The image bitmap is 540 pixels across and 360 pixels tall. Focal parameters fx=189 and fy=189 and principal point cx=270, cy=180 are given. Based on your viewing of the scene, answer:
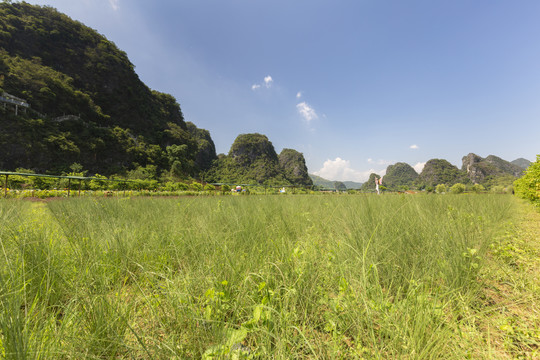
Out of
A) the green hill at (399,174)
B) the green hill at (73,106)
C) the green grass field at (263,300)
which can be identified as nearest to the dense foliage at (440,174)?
the green hill at (399,174)

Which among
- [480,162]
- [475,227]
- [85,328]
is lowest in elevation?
[85,328]

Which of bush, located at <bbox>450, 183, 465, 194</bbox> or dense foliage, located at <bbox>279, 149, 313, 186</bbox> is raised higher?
dense foliage, located at <bbox>279, 149, 313, 186</bbox>

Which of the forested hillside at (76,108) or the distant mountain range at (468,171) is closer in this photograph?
the forested hillside at (76,108)

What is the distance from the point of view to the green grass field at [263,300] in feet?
2.75

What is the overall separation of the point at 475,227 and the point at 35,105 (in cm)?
5487

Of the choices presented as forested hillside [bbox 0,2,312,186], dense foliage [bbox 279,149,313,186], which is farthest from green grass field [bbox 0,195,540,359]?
dense foliage [bbox 279,149,313,186]

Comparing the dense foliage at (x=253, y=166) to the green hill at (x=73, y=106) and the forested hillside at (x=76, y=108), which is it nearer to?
the forested hillside at (x=76, y=108)

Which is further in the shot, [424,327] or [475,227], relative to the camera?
[475,227]

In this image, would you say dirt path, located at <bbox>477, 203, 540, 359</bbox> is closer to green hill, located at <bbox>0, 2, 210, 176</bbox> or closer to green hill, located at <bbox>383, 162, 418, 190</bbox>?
green hill, located at <bbox>0, 2, 210, 176</bbox>

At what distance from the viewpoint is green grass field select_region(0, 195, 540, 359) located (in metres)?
0.84

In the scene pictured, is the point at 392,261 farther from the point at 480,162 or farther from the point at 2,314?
the point at 480,162

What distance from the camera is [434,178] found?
272 feet

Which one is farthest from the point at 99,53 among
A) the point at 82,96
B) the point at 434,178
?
the point at 434,178

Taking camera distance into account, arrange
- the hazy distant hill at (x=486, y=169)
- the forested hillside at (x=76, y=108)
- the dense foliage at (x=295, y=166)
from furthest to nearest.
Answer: the dense foliage at (x=295, y=166) → the hazy distant hill at (x=486, y=169) → the forested hillside at (x=76, y=108)
